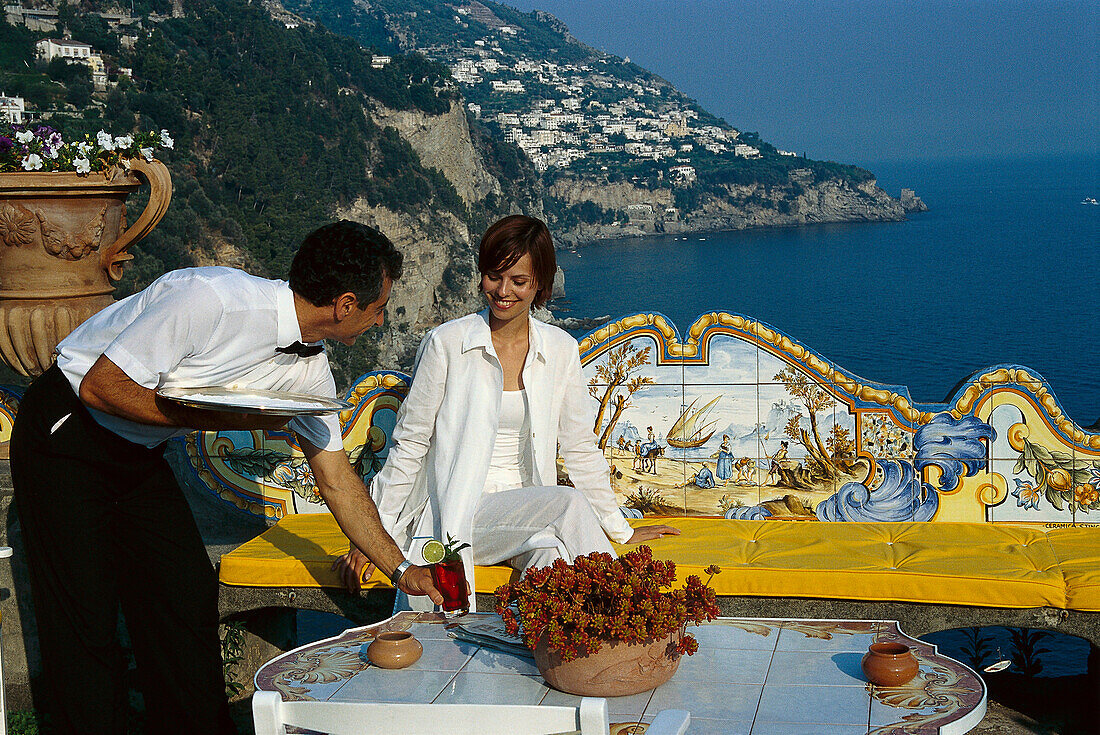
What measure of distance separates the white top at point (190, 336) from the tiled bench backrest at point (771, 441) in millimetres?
1426

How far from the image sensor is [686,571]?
2971mm

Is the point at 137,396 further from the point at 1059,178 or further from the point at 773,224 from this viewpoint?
the point at 1059,178

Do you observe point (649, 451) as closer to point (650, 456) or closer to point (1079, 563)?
point (650, 456)

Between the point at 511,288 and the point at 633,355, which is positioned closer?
the point at 511,288

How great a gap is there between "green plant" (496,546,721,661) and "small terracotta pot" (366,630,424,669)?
0.86 ft

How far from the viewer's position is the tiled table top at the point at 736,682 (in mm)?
1794

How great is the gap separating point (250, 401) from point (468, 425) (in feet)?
2.86

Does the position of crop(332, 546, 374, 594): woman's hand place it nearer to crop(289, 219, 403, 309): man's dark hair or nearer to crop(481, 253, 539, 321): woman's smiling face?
crop(481, 253, 539, 321): woman's smiling face

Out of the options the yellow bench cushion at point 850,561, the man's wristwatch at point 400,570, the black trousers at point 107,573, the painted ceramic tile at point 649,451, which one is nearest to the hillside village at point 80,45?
the painted ceramic tile at point 649,451

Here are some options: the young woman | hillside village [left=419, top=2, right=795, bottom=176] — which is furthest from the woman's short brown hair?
hillside village [left=419, top=2, right=795, bottom=176]

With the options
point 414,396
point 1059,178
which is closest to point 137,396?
point 414,396

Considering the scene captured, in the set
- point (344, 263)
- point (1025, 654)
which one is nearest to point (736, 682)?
point (344, 263)

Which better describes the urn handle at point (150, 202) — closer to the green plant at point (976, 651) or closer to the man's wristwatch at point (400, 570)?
the man's wristwatch at point (400, 570)

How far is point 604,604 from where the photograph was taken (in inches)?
76.2
